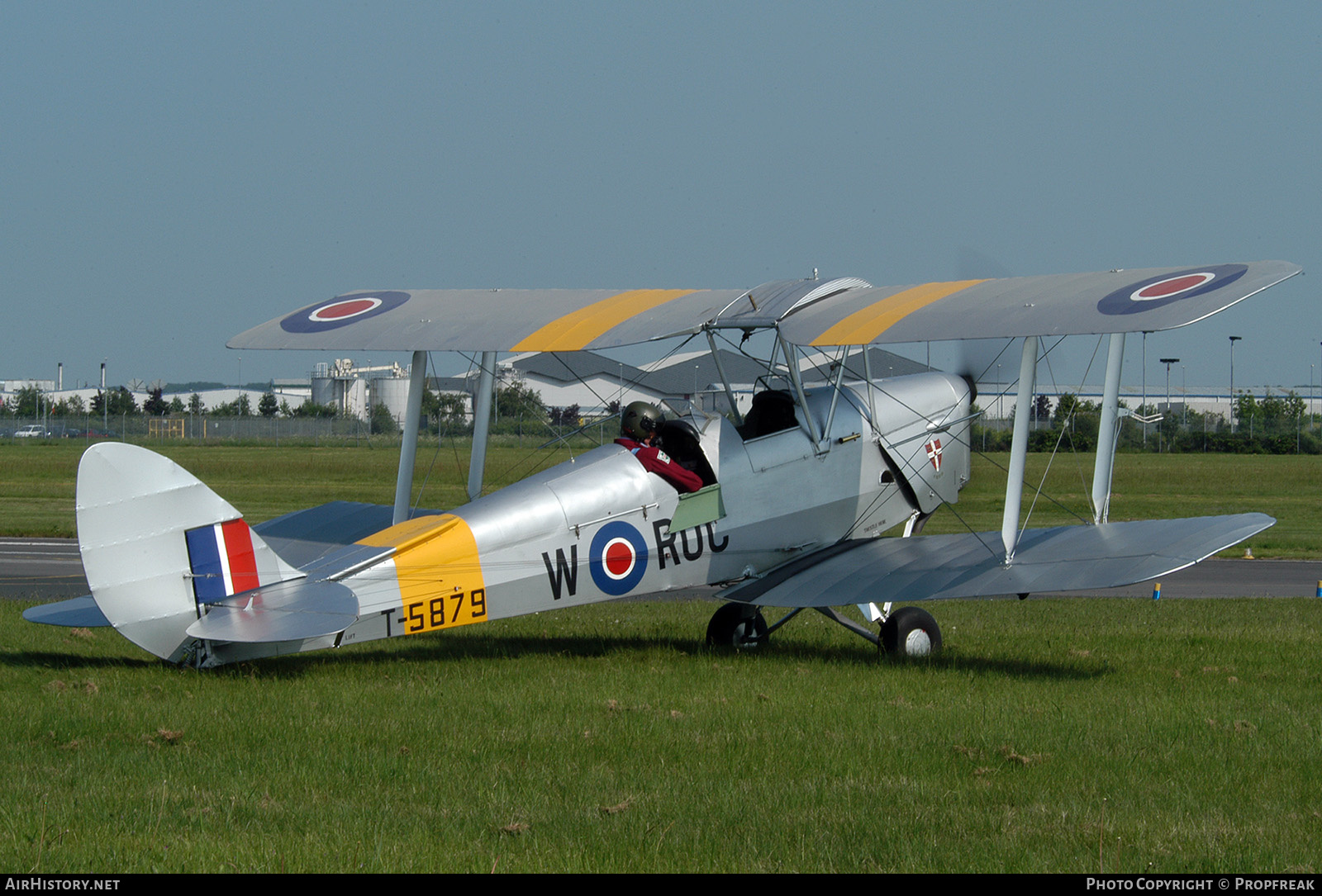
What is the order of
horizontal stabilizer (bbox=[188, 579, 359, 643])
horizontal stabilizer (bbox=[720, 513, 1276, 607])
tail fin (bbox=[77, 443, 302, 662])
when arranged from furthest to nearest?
horizontal stabilizer (bbox=[720, 513, 1276, 607]), horizontal stabilizer (bbox=[188, 579, 359, 643]), tail fin (bbox=[77, 443, 302, 662])

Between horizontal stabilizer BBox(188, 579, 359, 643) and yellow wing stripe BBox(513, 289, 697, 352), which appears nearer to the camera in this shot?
horizontal stabilizer BBox(188, 579, 359, 643)

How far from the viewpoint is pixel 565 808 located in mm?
5148

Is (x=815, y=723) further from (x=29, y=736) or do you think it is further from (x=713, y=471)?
(x=29, y=736)

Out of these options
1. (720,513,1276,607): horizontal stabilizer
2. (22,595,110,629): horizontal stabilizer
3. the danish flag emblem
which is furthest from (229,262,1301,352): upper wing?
(22,595,110,629): horizontal stabilizer

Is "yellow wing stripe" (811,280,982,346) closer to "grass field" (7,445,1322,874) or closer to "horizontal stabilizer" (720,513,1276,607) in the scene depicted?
"horizontal stabilizer" (720,513,1276,607)

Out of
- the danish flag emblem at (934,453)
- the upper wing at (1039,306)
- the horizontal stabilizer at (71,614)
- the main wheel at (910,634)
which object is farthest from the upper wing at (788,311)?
the horizontal stabilizer at (71,614)

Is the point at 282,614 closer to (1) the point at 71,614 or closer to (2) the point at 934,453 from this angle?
(1) the point at 71,614

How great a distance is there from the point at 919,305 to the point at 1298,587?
10041 mm

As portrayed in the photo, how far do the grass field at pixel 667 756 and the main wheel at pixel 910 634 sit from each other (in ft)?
0.91

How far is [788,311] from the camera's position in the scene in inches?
380

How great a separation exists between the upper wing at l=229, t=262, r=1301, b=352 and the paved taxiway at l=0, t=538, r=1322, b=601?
5.17 meters

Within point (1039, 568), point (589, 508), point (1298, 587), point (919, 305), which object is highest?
point (919, 305)

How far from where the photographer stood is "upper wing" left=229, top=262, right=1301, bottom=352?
8156 mm
